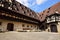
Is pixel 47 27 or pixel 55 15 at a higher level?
pixel 55 15

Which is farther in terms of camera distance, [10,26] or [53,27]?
[53,27]

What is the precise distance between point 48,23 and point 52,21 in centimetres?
172

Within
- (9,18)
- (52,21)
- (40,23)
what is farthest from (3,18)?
(40,23)

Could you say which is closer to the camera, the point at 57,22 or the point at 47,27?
the point at 57,22

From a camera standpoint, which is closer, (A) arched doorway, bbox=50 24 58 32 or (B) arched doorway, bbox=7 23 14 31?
(B) arched doorway, bbox=7 23 14 31

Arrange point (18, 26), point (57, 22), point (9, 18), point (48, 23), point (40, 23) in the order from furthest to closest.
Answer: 1. point (40, 23)
2. point (48, 23)
3. point (57, 22)
4. point (18, 26)
5. point (9, 18)

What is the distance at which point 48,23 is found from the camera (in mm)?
24156

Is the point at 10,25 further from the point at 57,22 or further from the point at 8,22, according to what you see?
the point at 57,22

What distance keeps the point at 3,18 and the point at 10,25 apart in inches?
114

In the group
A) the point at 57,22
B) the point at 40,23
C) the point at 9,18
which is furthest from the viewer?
the point at 40,23

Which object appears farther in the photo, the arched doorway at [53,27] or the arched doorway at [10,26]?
the arched doorway at [53,27]

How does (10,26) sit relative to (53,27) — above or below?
above

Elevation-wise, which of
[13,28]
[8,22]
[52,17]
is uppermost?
[52,17]

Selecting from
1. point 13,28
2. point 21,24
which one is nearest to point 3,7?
point 13,28
